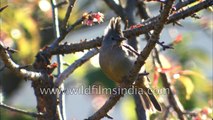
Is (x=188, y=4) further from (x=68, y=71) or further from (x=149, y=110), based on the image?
(x=149, y=110)

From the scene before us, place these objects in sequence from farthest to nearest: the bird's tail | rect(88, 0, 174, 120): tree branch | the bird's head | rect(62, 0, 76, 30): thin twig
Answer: the bird's tail → the bird's head → rect(62, 0, 76, 30): thin twig → rect(88, 0, 174, 120): tree branch

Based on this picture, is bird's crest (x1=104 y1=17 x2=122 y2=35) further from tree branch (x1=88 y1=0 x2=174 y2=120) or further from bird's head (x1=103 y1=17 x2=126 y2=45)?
tree branch (x1=88 y1=0 x2=174 y2=120)

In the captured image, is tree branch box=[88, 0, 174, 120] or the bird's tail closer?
tree branch box=[88, 0, 174, 120]

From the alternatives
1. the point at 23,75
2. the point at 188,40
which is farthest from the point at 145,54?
the point at 188,40

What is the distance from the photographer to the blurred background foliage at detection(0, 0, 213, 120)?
4.11m

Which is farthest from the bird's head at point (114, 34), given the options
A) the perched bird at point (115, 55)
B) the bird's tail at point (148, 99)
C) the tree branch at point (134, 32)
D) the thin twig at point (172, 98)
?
the thin twig at point (172, 98)

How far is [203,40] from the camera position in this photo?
9.59 metres

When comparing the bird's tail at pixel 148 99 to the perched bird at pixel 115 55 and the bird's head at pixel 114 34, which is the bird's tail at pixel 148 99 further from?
the bird's head at pixel 114 34

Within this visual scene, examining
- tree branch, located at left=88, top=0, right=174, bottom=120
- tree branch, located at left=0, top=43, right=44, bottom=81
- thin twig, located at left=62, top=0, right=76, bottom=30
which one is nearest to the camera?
tree branch, located at left=88, top=0, right=174, bottom=120

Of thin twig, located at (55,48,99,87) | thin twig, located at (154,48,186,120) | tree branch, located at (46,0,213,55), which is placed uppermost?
tree branch, located at (46,0,213,55)

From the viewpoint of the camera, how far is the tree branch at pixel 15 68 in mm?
2586

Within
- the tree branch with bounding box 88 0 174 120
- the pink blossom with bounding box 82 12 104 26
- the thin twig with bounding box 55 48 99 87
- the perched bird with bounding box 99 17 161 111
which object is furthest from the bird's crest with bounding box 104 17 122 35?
the tree branch with bounding box 88 0 174 120

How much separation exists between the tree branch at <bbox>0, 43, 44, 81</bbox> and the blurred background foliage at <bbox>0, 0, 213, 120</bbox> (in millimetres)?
757

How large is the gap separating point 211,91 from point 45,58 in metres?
2.30
